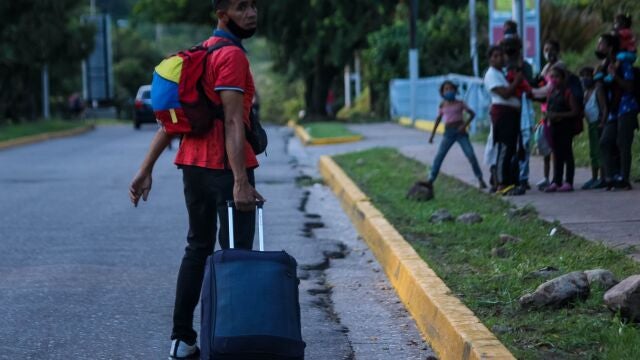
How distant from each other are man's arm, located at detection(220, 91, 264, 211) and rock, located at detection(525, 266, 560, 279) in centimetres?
244

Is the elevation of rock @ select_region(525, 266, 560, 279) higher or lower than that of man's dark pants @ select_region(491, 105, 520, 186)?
lower

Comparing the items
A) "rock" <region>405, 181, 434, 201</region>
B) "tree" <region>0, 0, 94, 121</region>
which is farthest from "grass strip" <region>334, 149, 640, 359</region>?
→ "tree" <region>0, 0, 94, 121</region>

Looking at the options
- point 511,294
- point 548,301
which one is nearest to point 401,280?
point 511,294

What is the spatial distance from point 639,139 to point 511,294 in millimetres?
7931

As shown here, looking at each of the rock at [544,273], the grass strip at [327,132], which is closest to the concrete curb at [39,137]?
the grass strip at [327,132]

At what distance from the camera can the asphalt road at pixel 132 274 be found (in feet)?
20.4

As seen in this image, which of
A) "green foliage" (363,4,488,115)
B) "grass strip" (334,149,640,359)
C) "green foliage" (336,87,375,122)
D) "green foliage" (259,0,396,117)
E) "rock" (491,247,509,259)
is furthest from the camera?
"green foliage" (336,87,375,122)

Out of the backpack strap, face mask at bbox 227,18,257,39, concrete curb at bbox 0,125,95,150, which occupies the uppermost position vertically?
face mask at bbox 227,18,257,39

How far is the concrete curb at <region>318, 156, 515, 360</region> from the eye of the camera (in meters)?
5.19

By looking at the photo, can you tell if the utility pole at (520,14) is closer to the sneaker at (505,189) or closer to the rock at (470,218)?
the sneaker at (505,189)

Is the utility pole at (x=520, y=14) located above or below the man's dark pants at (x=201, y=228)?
above

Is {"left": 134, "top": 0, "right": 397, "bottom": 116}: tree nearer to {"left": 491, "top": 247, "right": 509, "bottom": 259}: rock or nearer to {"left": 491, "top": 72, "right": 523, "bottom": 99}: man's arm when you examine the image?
{"left": 491, "top": 72, "right": 523, "bottom": 99}: man's arm

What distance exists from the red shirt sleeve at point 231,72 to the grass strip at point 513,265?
1.74 metres

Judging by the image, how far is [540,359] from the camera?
495cm
